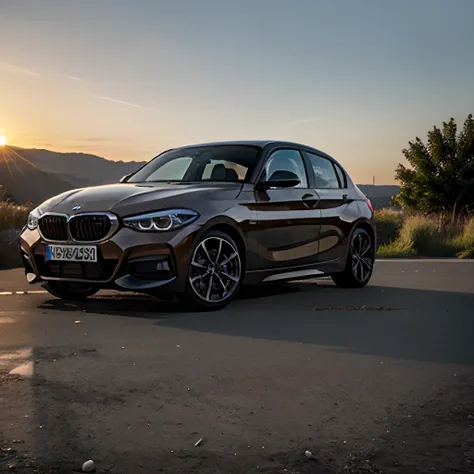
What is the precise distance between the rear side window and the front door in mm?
251

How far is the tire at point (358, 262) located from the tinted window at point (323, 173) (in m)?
0.68

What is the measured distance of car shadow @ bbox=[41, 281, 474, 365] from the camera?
6180mm

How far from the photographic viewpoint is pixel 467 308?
850cm

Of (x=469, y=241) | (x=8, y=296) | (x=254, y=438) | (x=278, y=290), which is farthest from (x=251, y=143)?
(x=469, y=241)

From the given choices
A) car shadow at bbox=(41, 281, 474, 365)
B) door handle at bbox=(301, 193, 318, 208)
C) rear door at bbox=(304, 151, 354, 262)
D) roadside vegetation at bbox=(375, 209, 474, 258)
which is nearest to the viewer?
car shadow at bbox=(41, 281, 474, 365)

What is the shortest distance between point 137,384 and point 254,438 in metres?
1.24

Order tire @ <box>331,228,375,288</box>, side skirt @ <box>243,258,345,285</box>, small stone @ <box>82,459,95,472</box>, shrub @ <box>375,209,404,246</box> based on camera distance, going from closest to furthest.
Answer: small stone @ <box>82,459,95,472</box> < side skirt @ <box>243,258,345,285</box> < tire @ <box>331,228,375,288</box> < shrub @ <box>375,209,404,246</box>

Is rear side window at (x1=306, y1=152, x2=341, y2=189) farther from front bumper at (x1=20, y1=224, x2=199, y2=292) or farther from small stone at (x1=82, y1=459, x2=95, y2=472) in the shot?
small stone at (x1=82, y1=459, x2=95, y2=472)

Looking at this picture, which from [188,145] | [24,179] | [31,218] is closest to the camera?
[31,218]

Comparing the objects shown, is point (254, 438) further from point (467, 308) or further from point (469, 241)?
point (469, 241)

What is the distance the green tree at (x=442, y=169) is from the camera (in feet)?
124

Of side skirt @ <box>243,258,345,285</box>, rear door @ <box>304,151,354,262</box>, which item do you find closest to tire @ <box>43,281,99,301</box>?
side skirt @ <box>243,258,345,285</box>

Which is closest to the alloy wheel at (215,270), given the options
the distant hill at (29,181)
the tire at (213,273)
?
the tire at (213,273)

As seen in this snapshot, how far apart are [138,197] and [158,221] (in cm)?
36
